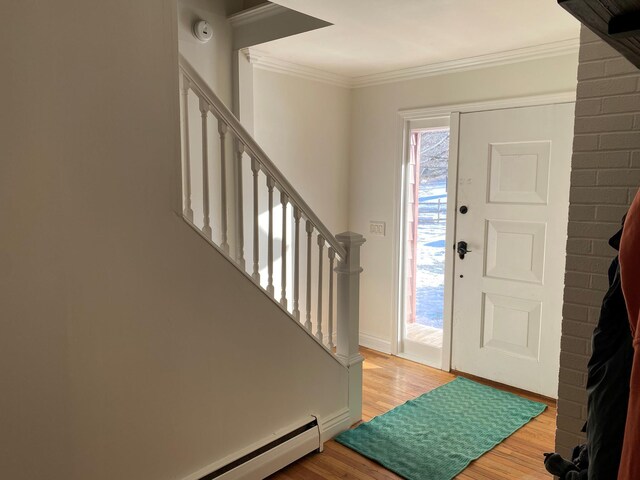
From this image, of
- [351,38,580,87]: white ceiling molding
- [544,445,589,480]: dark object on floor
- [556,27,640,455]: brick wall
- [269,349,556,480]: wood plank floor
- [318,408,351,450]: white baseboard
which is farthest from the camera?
[351,38,580,87]: white ceiling molding

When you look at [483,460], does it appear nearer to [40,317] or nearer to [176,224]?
[176,224]

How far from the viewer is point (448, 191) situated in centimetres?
365

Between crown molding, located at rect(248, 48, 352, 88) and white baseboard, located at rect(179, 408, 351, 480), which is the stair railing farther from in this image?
crown molding, located at rect(248, 48, 352, 88)

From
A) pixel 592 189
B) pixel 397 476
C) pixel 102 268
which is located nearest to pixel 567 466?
pixel 592 189

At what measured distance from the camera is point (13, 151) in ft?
5.01

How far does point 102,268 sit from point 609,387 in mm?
1571

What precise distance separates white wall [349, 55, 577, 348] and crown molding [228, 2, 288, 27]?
4.18 feet

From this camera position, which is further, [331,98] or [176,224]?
[331,98]

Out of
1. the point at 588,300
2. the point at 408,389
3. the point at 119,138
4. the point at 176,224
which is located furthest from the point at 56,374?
the point at 408,389

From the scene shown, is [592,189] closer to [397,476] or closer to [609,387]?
[609,387]

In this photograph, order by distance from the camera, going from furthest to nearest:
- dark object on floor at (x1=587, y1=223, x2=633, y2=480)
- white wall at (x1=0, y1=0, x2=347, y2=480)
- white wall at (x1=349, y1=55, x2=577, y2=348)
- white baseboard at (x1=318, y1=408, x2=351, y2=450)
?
white wall at (x1=349, y1=55, x2=577, y2=348) → white baseboard at (x1=318, y1=408, x2=351, y2=450) → white wall at (x1=0, y1=0, x2=347, y2=480) → dark object on floor at (x1=587, y1=223, x2=633, y2=480)

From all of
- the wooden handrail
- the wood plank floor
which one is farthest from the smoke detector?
the wood plank floor

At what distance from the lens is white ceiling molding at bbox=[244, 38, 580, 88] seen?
3.06 meters

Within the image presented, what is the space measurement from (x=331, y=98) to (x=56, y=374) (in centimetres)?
297
